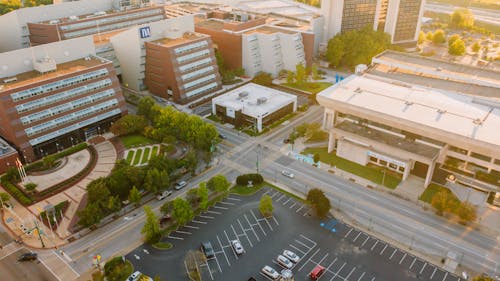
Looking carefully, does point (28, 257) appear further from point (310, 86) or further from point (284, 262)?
point (310, 86)

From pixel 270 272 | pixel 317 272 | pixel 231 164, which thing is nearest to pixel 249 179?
pixel 231 164

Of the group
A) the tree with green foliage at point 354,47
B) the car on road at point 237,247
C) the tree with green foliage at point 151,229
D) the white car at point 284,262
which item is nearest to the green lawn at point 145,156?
the tree with green foliage at point 151,229

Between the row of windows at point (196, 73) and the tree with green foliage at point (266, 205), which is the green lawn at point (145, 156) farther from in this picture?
the tree with green foliage at point (266, 205)

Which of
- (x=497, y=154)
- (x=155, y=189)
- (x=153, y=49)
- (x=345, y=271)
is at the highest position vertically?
(x=153, y=49)

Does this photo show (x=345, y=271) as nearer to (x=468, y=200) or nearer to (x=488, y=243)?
(x=488, y=243)

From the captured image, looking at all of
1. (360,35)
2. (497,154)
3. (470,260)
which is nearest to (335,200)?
(470,260)

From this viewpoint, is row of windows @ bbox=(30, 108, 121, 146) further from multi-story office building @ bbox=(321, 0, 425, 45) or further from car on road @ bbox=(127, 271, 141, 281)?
multi-story office building @ bbox=(321, 0, 425, 45)
